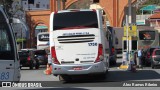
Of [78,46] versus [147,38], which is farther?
[147,38]

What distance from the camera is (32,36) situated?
82625mm

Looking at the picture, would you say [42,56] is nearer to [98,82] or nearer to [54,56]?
[98,82]

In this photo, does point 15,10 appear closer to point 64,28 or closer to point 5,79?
point 64,28

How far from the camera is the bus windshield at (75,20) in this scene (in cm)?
2227

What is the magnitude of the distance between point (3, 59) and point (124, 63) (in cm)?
2214

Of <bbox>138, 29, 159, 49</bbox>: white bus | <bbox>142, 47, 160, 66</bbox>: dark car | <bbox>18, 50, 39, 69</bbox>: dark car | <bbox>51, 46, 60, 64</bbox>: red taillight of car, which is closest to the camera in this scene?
<bbox>51, 46, 60, 64</bbox>: red taillight of car

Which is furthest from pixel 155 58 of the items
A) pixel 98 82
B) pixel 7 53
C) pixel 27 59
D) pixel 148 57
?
pixel 7 53

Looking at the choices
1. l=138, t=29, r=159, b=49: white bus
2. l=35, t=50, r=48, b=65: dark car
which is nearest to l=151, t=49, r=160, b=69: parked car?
l=35, t=50, r=48, b=65: dark car

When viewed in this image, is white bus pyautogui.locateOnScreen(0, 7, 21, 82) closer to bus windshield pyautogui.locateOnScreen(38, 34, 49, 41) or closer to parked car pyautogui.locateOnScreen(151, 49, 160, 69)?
parked car pyautogui.locateOnScreen(151, 49, 160, 69)

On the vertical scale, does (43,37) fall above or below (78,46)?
below

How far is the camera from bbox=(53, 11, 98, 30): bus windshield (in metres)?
22.3

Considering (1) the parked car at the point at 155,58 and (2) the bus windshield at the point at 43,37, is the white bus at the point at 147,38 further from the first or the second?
(1) the parked car at the point at 155,58

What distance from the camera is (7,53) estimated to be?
14.0 meters

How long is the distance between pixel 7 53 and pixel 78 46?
8.28 meters
